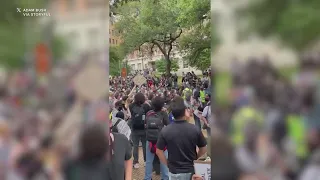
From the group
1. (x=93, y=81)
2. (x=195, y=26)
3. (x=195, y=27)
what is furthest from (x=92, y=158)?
(x=195, y=27)

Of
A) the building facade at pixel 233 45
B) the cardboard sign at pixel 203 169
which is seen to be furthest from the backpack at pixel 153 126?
the building facade at pixel 233 45

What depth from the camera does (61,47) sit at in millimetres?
2631

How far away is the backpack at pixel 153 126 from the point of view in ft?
20.7

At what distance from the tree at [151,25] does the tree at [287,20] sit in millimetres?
27355

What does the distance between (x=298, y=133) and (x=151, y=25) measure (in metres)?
30.6

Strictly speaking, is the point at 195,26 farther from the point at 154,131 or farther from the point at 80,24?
the point at 80,24

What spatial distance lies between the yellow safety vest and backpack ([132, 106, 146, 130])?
203 inches

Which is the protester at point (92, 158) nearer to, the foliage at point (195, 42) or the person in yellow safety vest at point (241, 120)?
the person in yellow safety vest at point (241, 120)

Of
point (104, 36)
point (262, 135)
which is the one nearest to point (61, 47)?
point (104, 36)

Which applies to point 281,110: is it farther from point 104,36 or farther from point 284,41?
point 104,36

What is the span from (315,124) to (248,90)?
42 centimetres

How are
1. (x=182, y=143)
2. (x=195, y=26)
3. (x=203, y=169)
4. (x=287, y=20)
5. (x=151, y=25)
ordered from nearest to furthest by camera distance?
1. (x=287, y=20)
2. (x=203, y=169)
3. (x=182, y=143)
4. (x=195, y=26)
5. (x=151, y=25)

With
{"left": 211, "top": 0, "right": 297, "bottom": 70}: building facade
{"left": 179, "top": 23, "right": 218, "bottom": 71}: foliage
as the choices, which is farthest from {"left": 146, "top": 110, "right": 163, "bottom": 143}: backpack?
{"left": 179, "top": 23, "right": 218, "bottom": 71}: foliage

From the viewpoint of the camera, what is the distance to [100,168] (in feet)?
9.26
